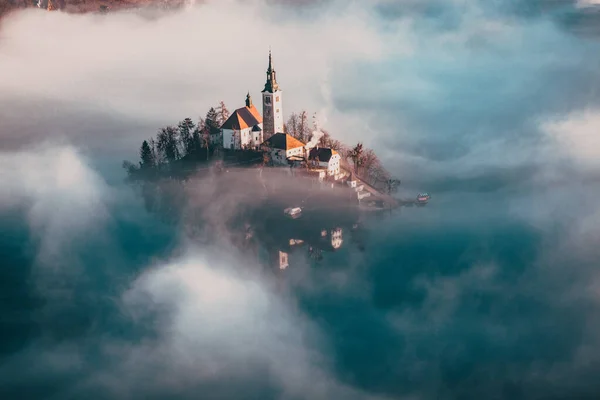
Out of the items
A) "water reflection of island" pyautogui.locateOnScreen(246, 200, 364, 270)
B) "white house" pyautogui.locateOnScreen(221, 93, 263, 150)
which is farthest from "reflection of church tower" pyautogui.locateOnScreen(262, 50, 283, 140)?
"water reflection of island" pyautogui.locateOnScreen(246, 200, 364, 270)

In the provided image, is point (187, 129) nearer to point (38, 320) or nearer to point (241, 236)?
point (241, 236)

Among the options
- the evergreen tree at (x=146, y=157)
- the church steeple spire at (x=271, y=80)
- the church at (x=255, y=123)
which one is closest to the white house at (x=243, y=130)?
the church at (x=255, y=123)

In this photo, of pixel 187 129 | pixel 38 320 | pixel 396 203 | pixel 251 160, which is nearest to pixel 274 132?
pixel 251 160

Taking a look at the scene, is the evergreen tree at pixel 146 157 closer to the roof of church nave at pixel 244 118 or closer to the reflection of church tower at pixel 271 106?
the roof of church nave at pixel 244 118

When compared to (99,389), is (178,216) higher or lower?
higher

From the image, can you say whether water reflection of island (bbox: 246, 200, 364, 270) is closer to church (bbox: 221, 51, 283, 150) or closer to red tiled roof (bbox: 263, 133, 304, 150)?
red tiled roof (bbox: 263, 133, 304, 150)

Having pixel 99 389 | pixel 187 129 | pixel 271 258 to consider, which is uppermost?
pixel 187 129

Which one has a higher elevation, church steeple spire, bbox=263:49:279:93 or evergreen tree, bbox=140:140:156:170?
church steeple spire, bbox=263:49:279:93
